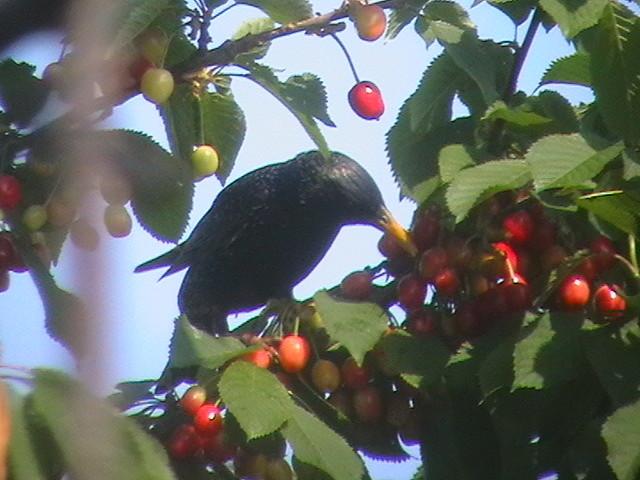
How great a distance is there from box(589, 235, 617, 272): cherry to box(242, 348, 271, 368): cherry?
1.28 ft

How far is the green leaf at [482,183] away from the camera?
1384mm

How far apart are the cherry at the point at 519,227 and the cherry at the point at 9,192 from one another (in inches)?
22.5

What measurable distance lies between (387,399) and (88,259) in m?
0.99

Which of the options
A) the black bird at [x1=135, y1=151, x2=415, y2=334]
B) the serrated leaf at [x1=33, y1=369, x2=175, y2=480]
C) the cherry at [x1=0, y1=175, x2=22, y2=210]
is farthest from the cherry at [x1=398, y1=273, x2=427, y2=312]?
the black bird at [x1=135, y1=151, x2=415, y2=334]

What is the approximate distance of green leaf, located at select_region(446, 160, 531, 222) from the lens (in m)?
1.38

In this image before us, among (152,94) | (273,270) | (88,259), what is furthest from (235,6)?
(273,270)

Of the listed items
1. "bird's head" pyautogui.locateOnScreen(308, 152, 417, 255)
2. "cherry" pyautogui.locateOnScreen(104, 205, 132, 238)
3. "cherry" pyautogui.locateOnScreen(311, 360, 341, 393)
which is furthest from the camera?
"bird's head" pyautogui.locateOnScreen(308, 152, 417, 255)

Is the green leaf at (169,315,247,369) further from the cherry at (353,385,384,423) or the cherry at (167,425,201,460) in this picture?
the cherry at (353,385,384,423)

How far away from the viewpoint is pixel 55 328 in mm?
989

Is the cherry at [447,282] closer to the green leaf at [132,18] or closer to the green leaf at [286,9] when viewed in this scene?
the green leaf at [286,9]

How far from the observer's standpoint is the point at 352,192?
9.91ft

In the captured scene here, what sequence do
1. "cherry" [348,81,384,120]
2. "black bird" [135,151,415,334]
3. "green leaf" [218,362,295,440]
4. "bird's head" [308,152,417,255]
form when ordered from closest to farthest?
1. "green leaf" [218,362,295,440]
2. "cherry" [348,81,384,120]
3. "black bird" [135,151,415,334]
4. "bird's head" [308,152,417,255]

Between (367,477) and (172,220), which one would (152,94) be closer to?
(172,220)

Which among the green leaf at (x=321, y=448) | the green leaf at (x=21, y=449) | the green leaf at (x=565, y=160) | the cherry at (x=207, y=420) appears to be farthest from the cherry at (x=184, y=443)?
the green leaf at (x=21, y=449)
